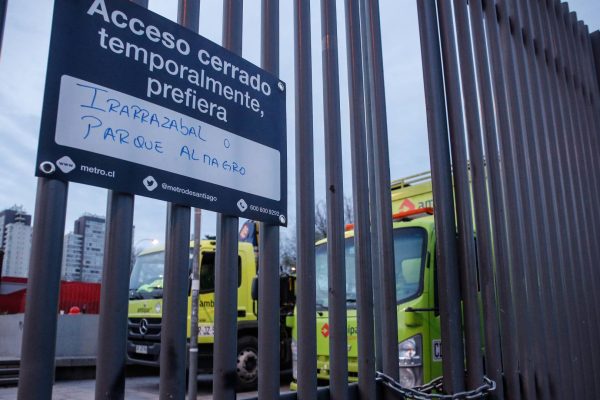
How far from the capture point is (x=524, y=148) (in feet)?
9.49

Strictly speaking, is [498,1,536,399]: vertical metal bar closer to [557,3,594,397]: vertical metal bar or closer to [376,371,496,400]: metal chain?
[376,371,496,400]: metal chain

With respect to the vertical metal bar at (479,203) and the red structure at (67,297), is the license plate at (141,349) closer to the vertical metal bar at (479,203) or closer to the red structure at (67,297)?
the vertical metal bar at (479,203)

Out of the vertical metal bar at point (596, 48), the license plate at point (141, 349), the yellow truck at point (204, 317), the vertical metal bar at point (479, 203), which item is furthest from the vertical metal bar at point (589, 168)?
the license plate at point (141, 349)

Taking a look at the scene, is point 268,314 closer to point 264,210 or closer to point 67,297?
point 264,210

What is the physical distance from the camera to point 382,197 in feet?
6.86

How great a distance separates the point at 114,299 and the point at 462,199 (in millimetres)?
1550

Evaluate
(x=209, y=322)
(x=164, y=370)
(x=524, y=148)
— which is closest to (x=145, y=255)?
(x=209, y=322)

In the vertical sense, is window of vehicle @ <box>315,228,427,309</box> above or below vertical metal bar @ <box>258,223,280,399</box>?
above

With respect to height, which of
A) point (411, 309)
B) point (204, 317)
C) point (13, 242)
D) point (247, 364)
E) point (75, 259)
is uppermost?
point (13, 242)

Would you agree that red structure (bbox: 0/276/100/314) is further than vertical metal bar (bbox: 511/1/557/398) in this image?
Yes

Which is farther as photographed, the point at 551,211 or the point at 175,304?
the point at 551,211

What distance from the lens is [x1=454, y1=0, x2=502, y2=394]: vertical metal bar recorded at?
2285mm

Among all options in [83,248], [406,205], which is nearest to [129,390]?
[406,205]

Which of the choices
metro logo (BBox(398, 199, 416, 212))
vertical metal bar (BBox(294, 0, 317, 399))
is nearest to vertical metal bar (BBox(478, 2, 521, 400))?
vertical metal bar (BBox(294, 0, 317, 399))
